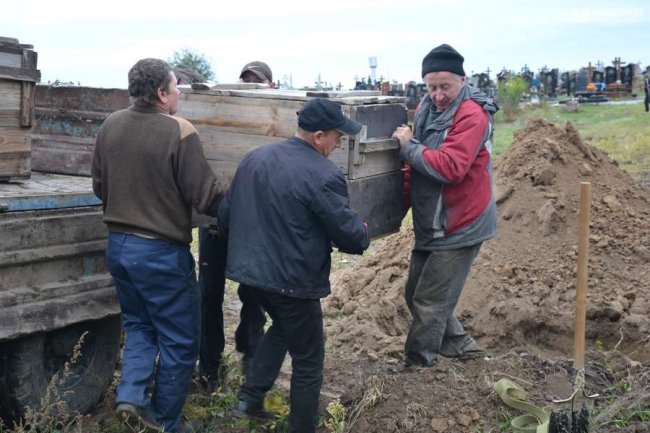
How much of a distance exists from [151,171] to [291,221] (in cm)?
81

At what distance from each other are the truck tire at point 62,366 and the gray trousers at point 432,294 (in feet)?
6.40

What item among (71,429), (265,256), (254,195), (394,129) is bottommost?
(71,429)

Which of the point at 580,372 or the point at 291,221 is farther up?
the point at 291,221

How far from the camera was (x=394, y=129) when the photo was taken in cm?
560

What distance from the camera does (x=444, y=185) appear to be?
5543 mm

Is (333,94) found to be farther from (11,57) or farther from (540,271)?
(540,271)

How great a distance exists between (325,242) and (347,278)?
161 inches

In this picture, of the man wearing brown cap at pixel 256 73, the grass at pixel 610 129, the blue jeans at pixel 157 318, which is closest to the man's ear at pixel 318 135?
the blue jeans at pixel 157 318

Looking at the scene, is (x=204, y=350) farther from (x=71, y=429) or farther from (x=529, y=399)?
(x=529, y=399)

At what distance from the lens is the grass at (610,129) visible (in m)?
16.5

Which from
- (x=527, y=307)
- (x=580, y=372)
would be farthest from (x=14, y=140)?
(x=527, y=307)

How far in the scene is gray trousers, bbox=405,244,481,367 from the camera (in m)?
5.71

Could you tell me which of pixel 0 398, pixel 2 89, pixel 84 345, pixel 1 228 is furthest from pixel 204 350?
pixel 2 89

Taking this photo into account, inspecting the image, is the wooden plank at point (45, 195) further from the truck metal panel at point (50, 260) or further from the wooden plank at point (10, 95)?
the wooden plank at point (10, 95)
